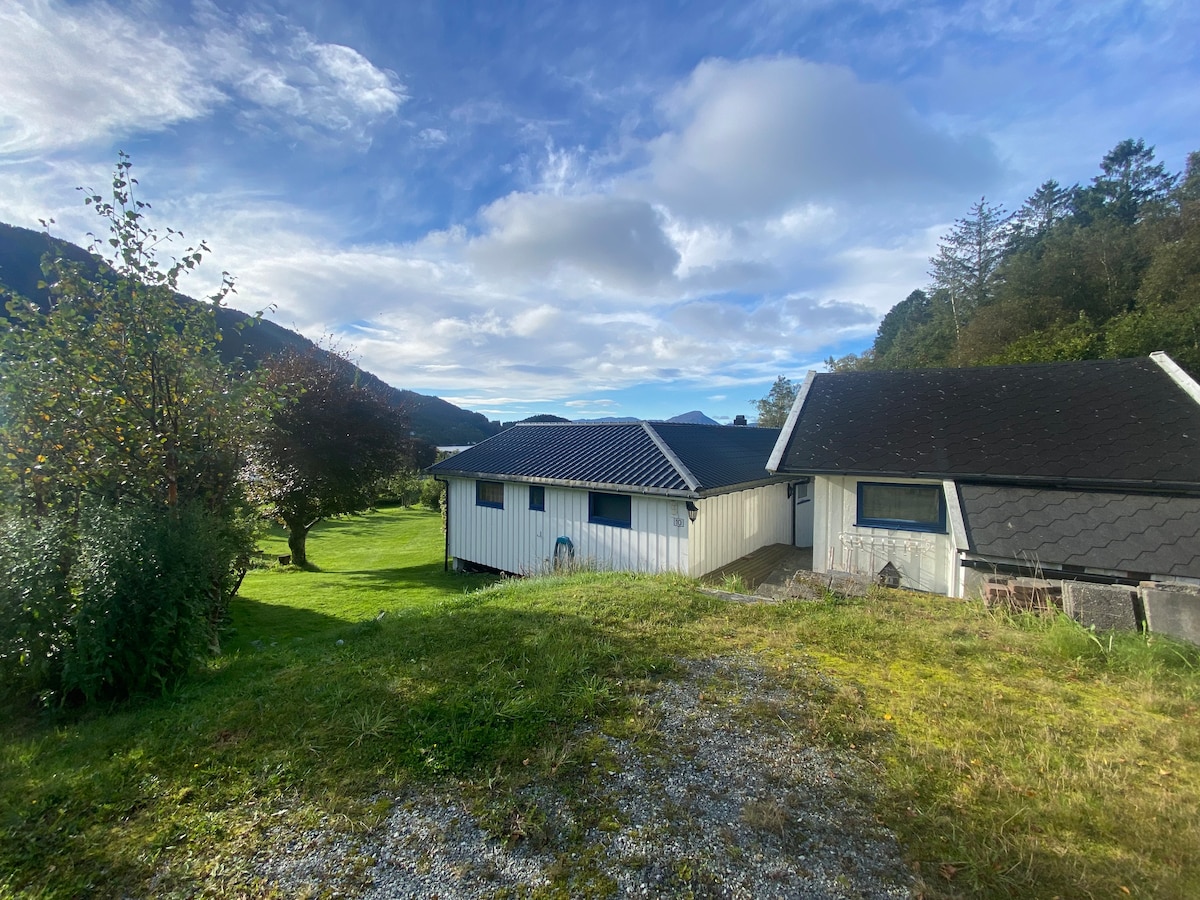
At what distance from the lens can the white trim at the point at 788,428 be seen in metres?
9.30

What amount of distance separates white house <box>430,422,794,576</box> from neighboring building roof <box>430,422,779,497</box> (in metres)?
0.03

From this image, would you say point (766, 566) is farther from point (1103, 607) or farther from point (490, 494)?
point (490, 494)

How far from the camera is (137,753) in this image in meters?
3.08

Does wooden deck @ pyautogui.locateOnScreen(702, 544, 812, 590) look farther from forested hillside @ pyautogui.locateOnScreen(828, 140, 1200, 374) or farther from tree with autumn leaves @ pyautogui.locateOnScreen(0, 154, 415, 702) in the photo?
forested hillside @ pyautogui.locateOnScreen(828, 140, 1200, 374)

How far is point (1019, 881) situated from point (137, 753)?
4776 millimetres

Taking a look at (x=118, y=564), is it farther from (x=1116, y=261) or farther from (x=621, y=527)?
(x=1116, y=261)

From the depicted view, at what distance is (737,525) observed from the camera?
11.9 metres

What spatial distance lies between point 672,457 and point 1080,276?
2669 cm

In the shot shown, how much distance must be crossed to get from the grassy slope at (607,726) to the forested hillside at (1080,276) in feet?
63.6

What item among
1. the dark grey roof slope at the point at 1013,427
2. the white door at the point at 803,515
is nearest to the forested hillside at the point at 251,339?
the dark grey roof slope at the point at 1013,427

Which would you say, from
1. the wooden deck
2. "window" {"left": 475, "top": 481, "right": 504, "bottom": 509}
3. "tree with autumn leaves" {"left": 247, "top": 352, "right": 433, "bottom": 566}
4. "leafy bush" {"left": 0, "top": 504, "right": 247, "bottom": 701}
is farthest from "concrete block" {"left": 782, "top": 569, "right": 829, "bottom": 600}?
"tree with autumn leaves" {"left": 247, "top": 352, "right": 433, "bottom": 566}

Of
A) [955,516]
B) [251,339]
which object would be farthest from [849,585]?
[251,339]

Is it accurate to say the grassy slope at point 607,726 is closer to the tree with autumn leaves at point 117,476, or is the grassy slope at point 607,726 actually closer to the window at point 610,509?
the tree with autumn leaves at point 117,476

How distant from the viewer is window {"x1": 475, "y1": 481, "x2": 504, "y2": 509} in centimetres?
→ 1366
